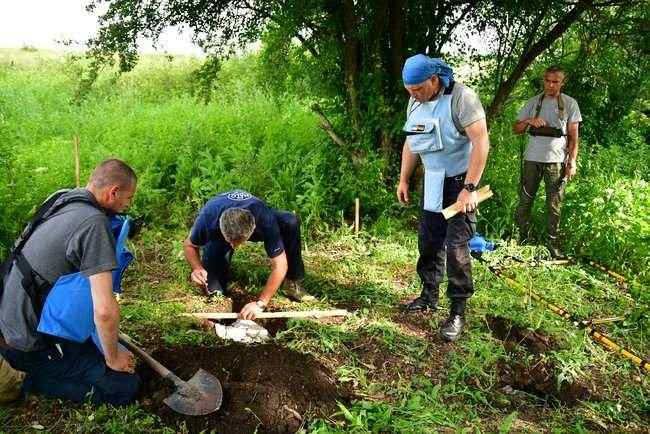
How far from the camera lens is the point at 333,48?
6.39 m

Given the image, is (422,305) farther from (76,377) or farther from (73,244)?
(73,244)

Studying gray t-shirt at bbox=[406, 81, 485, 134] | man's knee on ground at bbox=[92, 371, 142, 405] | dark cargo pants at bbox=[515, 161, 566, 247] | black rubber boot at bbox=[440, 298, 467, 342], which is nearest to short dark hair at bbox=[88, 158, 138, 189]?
man's knee on ground at bbox=[92, 371, 142, 405]

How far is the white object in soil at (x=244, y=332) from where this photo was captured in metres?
3.71

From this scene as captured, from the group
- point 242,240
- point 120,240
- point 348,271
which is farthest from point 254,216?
point 348,271

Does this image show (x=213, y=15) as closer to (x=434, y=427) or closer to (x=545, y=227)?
(x=545, y=227)

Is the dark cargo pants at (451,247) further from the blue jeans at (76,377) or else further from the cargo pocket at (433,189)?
the blue jeans at (76,377)

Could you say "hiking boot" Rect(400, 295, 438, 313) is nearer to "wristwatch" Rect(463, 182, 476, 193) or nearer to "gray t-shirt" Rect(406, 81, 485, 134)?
"wristwatch" Rect(463, 182, 476, 193)

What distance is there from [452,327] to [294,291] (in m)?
1.34

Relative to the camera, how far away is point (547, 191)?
5.73 metres

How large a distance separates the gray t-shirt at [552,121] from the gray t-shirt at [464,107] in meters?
2.44

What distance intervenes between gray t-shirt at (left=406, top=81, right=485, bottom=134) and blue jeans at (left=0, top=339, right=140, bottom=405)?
2.54 metres

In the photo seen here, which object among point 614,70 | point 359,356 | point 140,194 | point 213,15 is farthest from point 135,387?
point 614,70

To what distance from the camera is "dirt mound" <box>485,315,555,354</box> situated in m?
3.96

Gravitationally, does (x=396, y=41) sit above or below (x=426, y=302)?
above
